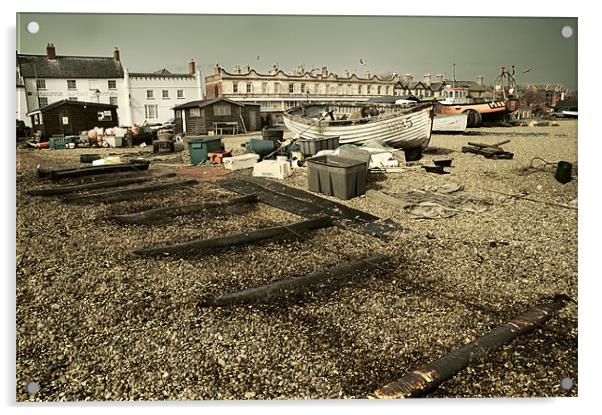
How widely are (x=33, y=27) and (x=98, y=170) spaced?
256 inches

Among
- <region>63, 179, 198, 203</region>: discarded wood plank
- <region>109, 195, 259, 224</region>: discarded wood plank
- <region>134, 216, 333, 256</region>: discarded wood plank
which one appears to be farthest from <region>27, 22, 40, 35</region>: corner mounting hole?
<region>63, 179, 198, 203</region>: discarded wood plank

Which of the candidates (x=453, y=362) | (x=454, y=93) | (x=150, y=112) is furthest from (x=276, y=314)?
(x=454, y=93)

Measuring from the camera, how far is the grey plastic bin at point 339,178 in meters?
8.20

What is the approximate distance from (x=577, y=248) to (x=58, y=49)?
6264 millimetres

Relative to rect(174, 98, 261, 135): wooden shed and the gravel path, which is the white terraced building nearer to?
rect(174, 98, 261, 135): wooden shed

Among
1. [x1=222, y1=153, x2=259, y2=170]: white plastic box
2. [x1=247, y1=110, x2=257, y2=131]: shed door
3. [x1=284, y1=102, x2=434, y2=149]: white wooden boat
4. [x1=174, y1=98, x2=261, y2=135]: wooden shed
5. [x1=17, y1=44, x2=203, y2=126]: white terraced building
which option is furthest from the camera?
[x1=247, y1=110, x2=257, y2=131]: shed door

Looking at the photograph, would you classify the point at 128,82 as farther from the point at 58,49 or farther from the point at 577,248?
the point at 577,248

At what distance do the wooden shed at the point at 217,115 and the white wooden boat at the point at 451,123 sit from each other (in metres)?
11.0

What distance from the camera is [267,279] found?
4.68 meters

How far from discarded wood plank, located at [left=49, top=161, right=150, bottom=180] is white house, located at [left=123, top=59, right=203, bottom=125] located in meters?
1.49

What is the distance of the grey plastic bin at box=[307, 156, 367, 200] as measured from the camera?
26.9 ft

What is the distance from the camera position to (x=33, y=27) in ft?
13.6

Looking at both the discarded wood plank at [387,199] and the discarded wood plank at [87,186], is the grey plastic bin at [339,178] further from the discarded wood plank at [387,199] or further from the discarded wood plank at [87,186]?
the discarded wood plank at [87,186]

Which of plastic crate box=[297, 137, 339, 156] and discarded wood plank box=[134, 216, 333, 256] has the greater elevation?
plastic crate box=[297, 137, 339, 156]
